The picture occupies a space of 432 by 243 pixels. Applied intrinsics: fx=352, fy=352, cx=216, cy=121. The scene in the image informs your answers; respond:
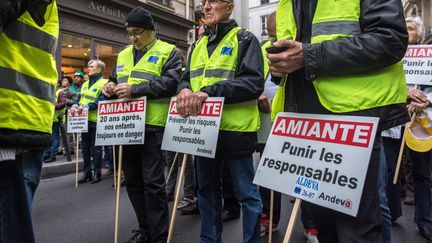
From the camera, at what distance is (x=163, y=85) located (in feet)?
10.3

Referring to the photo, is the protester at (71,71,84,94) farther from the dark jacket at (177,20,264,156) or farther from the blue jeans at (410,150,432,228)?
the blue jeans at (410,150,432,228)

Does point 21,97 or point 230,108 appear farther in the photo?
point 230,108

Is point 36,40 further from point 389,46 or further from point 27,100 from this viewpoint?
point 389,46

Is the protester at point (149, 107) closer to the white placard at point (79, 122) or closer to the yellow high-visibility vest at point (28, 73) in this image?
the yellow high-visibility vest at point (28, 73)

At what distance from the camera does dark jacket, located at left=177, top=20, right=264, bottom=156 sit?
2.57 meters

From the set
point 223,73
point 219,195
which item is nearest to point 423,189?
point 219,195

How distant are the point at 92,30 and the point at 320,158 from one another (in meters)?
11.5

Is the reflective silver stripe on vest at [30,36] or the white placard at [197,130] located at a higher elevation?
the reflective silver stripe on vest at [30,36]

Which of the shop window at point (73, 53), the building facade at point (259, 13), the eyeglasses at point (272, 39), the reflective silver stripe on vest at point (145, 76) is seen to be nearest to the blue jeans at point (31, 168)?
the reflective silver stripe on vest at point (145, 76)

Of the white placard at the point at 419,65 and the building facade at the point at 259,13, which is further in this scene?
the building facade at the point at 259,13

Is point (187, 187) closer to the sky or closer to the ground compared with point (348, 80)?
closer to the ground

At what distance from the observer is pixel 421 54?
142 inches

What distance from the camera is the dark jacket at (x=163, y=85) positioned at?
3123 mm

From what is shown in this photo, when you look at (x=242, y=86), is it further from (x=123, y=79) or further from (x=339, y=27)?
(x=123, y=79)
